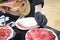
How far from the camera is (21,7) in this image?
85 cm

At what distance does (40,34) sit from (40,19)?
99mm

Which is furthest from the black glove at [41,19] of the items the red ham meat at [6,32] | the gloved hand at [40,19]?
the red ham meat at [6,32]

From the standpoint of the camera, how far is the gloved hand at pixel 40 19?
81 cm

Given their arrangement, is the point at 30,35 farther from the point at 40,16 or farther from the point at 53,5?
the point at 53,5

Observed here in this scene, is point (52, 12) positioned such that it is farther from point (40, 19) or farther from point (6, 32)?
point (6, 32)

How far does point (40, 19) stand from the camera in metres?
0.82

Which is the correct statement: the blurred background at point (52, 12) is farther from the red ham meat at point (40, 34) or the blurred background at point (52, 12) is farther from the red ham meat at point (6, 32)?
the red ham meat at point (6, 32)

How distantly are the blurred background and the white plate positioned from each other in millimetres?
79

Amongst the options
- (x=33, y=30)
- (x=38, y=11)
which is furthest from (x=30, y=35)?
(x=38, y=11)

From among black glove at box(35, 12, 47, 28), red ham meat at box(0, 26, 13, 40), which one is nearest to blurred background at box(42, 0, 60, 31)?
black glove at box(35, 12, 47, 28)

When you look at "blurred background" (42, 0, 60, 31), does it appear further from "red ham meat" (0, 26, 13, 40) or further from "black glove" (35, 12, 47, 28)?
"red ham meat" (0, 26, 13, 40)

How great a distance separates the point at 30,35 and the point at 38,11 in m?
0.16

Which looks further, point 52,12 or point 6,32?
point 52,12

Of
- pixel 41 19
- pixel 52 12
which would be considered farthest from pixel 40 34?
pixel 52 12
